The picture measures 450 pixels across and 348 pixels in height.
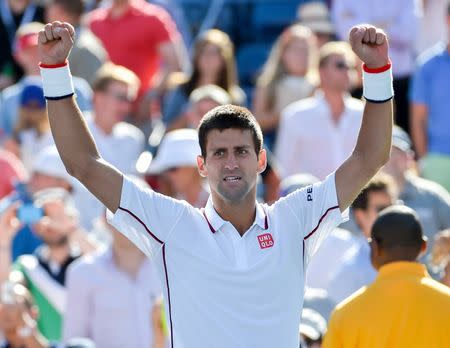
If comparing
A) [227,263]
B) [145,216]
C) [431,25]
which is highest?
[145,216]

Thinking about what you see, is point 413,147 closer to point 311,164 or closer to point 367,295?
point 311,164

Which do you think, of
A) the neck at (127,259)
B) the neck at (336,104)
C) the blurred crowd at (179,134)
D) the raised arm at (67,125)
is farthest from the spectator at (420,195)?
the raised arm at (67,125)

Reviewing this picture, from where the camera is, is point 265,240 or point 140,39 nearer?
point 265,240

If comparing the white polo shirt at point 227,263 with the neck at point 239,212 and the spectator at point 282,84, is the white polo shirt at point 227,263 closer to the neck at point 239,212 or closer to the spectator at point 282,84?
the neck at point 239,212

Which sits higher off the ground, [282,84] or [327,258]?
[327,258]

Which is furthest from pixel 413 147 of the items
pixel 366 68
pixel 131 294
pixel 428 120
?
pixel 366 68

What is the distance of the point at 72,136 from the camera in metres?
4.82

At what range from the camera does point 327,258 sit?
820 centimetres

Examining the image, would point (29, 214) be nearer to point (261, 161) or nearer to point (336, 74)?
point (336, 74)

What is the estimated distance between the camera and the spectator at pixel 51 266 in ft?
26.9

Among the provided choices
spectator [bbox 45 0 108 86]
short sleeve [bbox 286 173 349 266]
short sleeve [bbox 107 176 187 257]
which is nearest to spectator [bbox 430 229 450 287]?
short sleeve [bbox 286 173 349 266]

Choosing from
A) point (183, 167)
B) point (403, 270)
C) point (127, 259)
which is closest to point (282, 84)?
point (183, 167)

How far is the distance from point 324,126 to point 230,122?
5.20 meters

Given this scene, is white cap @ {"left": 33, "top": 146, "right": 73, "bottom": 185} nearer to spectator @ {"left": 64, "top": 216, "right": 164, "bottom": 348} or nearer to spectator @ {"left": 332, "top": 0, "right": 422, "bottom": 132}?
spectator @ {"left": 64, "top": 216, "right": 164, "bottom": 348}
